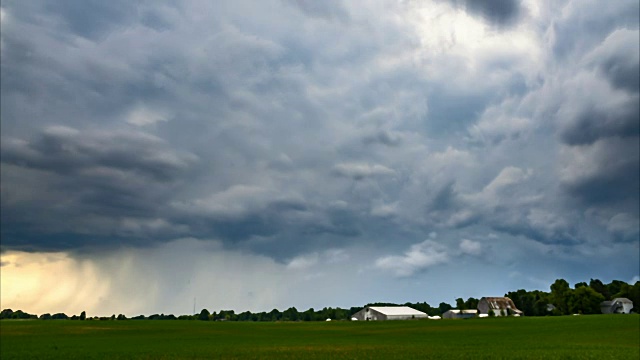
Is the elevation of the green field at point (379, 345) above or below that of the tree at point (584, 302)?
A: below

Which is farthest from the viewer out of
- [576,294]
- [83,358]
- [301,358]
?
[576,294]

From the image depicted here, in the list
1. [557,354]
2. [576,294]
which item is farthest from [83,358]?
[576,294]

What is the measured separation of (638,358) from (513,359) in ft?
35.6

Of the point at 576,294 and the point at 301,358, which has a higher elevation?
the point at 576,294

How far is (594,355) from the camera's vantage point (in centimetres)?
4822

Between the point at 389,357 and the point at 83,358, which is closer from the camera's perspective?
the point at 389,357

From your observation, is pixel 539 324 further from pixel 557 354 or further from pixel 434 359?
pixel 434 359

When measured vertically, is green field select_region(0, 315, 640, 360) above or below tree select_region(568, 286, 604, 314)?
below

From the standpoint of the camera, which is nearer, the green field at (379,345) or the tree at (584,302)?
the green field at (379,345)

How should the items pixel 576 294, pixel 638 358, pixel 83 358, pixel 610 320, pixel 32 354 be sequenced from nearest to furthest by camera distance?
pixel 638 358 < pixel 83 358 < pixel 32 354 < pixel 610 320 < pixel 576 294

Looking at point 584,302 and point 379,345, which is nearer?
point 379,345

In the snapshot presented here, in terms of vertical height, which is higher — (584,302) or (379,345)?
(584,302)

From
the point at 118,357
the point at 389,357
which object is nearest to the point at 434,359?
the point at 389,357

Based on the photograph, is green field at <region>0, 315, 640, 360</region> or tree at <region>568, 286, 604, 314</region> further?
tree at <region>568, 286, 604, 314</region>
